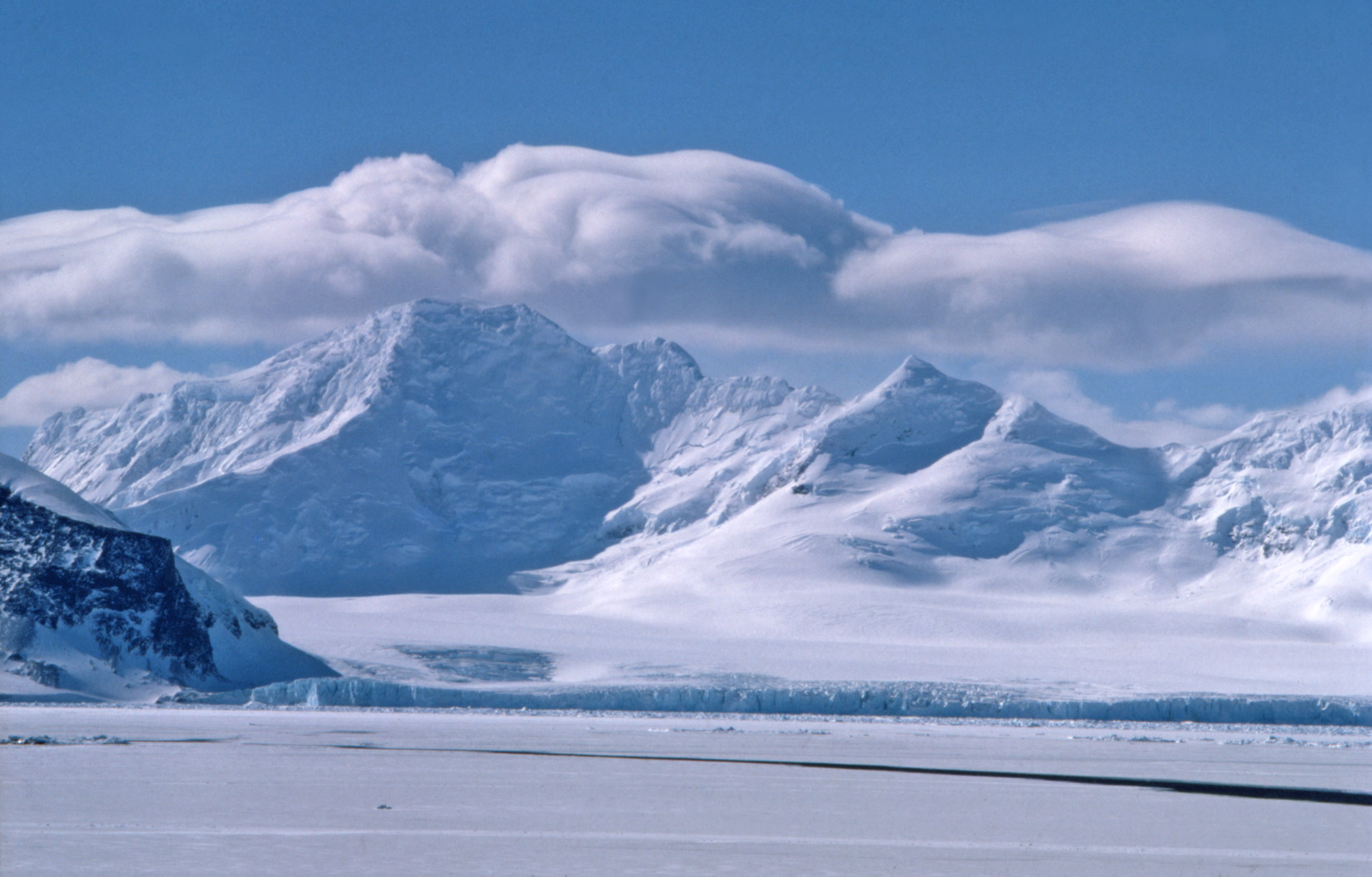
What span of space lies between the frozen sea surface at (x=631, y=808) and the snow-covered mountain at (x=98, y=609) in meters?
28.7

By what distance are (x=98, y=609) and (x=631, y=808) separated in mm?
64221

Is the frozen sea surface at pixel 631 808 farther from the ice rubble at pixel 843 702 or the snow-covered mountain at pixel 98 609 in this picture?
the snow-covered mountain at pixel 98 609

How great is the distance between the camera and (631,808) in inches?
1206

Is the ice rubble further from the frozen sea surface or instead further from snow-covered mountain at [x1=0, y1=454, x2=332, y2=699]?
the frozen sea surface

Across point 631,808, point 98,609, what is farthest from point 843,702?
point 631,808

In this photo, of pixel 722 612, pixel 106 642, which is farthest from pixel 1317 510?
pixel 106 642

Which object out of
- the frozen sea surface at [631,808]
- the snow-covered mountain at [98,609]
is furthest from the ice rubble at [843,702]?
the frozen sea surface at [631,808]

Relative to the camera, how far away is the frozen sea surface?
2358 centimetres

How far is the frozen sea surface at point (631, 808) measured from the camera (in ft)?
77.4

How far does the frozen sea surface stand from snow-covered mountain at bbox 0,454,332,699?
28.7 metres

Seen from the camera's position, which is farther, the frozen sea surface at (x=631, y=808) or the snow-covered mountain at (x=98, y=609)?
the snow-covered mountain at (x=98, y=609)

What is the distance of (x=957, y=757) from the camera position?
48.1m

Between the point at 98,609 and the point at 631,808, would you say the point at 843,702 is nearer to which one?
the point at 98,609

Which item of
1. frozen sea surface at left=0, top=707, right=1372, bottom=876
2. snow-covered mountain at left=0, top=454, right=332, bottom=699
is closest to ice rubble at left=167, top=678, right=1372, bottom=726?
snow-covered mountain at left=0, top=454, right=332, bottom=699
